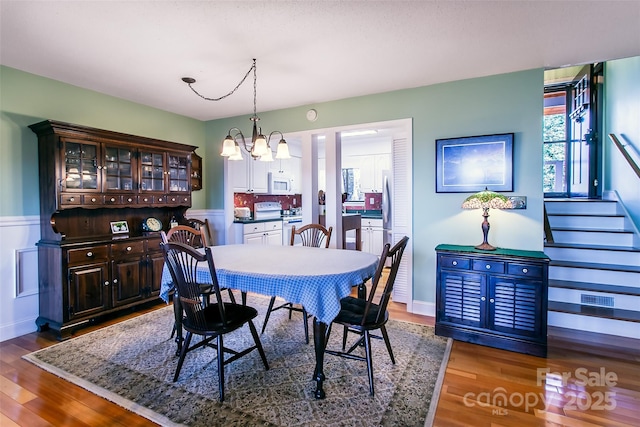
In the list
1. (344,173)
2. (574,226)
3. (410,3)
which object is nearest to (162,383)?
(410,3)

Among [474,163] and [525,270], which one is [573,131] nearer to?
[474,163]

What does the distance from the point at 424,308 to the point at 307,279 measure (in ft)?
6.93

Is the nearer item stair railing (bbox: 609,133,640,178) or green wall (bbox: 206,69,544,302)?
green wall (bbox: 206,69,544,302)

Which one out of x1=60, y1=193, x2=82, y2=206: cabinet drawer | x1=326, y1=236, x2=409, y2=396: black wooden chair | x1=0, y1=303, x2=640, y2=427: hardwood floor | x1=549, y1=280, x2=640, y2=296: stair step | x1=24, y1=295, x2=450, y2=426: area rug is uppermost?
x1=60, y1=193, x2=82, y2=206: cabinet drawer

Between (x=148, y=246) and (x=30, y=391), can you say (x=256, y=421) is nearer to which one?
(x=30, y=391)

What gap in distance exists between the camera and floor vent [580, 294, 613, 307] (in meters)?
2.94

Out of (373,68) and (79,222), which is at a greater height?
(373,68)

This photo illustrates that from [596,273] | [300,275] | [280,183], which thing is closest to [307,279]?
[300,275]

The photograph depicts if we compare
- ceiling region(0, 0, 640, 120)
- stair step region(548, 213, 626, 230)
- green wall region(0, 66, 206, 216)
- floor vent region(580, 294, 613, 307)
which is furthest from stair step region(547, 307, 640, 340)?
green wall region(0, 66, 206, 216)

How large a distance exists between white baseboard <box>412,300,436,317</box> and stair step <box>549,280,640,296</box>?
113 centimetres

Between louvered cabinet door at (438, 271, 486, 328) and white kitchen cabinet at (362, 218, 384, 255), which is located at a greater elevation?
white kitchen cabinet at (362, 218, 384, 255)

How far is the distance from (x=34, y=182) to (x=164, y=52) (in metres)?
1.89

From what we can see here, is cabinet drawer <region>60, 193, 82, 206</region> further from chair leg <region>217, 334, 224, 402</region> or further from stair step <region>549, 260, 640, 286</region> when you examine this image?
stair step <region>549, 260, 640, 286</region>

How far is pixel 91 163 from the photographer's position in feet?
10.5
